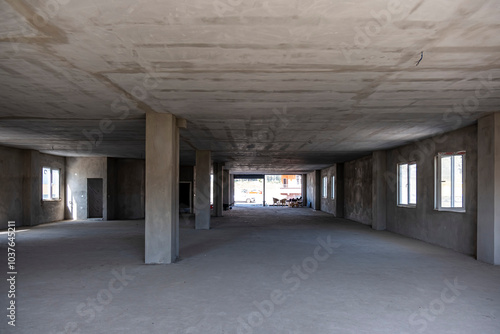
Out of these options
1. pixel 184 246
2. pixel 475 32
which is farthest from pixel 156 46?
pixel 184 246

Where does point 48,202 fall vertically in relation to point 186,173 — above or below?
below

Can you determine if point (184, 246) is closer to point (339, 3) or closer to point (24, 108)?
point (24, 108)

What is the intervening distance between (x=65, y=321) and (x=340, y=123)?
6454mm

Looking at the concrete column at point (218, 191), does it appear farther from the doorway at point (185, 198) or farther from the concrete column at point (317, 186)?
the concrete column at point (317, 186)

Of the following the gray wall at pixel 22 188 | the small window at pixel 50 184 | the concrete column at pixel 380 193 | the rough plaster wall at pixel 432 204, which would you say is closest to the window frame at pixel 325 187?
the concrete column at pixel 380 193

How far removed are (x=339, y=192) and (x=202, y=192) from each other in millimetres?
9177

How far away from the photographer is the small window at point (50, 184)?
15.6 meters

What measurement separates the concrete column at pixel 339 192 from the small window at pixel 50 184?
13.7m

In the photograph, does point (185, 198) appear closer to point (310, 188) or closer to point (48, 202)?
point (48, 202)

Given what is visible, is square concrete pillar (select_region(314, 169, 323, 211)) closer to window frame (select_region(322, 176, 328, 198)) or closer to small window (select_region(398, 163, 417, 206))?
window frame (select_region(322, 176, 328, 198))

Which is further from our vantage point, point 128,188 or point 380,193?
point 128,188

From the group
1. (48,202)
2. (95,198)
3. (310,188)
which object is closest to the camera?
(48,202)

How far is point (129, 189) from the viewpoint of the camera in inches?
715

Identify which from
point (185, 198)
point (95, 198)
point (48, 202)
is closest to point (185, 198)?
point (185, 198)
